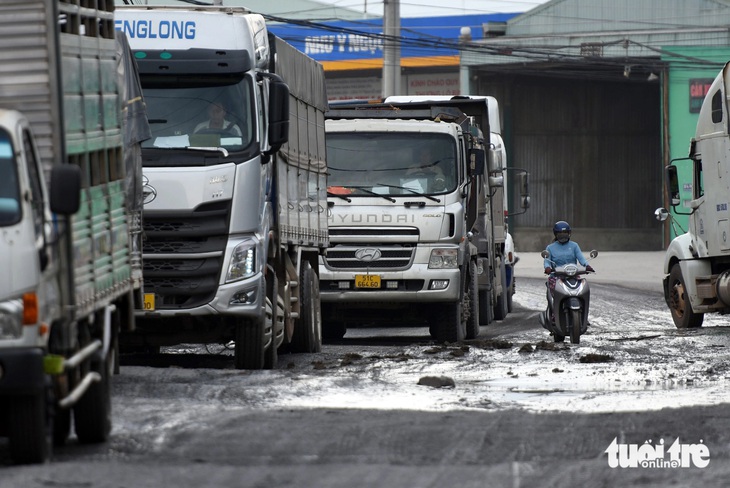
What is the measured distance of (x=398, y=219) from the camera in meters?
19.1

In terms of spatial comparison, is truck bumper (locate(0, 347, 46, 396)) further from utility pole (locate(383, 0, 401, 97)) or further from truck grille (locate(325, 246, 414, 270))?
utility pole (locate(383, 0, 401, 97))

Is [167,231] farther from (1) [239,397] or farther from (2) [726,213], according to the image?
(2) [726,213]

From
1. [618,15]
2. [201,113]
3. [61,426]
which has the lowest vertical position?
[61,426]

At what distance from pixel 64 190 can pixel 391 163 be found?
11529mm

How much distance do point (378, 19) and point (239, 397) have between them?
1992 inches

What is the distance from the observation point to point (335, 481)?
7.69 meters

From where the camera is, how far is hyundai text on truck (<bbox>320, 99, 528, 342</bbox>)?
19.1 m

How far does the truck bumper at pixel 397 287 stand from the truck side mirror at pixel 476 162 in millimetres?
1732

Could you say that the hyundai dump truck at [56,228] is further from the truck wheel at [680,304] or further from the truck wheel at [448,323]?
the truck wheel at [680,304]

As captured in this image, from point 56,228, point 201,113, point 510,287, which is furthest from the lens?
point 510,287

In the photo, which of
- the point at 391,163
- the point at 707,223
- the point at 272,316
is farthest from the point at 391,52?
the point at 272,316

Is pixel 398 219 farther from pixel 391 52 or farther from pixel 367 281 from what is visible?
pixel 391 52

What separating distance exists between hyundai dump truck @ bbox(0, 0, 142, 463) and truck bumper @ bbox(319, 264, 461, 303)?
8571 mm

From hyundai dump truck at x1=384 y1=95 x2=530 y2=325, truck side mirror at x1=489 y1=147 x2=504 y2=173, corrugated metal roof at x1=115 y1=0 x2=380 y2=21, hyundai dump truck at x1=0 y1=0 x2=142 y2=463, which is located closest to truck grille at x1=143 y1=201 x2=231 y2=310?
hyundai dump truck at x1=0 y1=0 x2=142 y2=463
